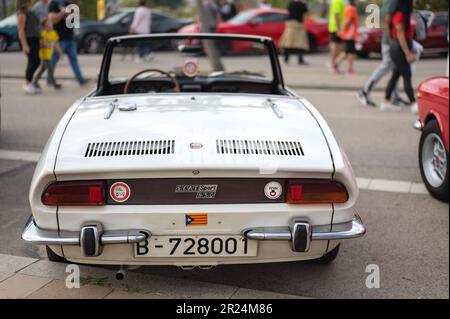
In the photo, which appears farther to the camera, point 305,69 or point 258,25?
point 258,25

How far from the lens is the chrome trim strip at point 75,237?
2.81 meters

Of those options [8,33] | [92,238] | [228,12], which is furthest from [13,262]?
[228,12]

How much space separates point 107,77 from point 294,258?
2.28m

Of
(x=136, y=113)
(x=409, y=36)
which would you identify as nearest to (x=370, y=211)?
(x=136, y=113)

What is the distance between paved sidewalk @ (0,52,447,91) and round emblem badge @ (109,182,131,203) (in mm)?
6507

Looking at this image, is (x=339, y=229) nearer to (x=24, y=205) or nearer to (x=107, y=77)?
(x=107, y=77)

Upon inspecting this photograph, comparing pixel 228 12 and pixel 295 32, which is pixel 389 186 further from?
pixel 228 12

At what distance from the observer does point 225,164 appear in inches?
113

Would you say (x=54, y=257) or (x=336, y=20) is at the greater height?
(x=336, y=20)

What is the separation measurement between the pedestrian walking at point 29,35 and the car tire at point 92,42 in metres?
8.64

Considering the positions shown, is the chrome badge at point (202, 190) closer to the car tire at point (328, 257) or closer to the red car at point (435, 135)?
the car tire at point (328, 257)

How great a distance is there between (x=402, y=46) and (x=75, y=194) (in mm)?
6786

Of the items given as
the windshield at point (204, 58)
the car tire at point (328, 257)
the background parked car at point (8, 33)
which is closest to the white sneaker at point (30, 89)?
the windshield at point (204, 58)

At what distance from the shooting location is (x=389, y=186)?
555cm
